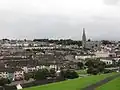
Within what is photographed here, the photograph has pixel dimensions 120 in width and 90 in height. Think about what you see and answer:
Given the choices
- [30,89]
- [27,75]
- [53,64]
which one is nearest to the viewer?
[30,89]

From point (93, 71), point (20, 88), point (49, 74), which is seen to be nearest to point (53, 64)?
point (93, 71)

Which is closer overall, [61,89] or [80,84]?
[61,89]

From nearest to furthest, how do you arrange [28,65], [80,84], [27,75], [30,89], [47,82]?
[30,89]
[80,84]
[47,82]
[27,75]
[28,65]

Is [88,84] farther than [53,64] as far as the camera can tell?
No

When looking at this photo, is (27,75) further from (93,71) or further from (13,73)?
(93,71)

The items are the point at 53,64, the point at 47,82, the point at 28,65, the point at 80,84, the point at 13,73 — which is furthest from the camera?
the point at 53,64

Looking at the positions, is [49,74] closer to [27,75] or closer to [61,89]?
[27,75]

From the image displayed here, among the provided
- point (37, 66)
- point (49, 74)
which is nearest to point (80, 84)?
point (49, 74)

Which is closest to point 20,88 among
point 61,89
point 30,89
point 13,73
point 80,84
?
point 30,89

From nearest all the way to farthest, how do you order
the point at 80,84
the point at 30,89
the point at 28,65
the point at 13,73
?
the point at 30,89 < the point at 80,84 < the point at 13,73 < the point at 28,65
